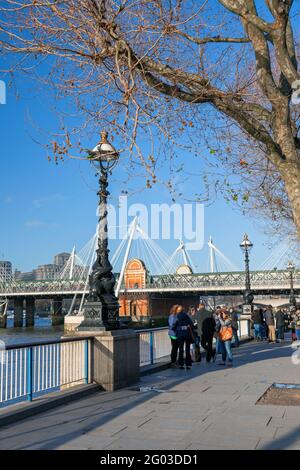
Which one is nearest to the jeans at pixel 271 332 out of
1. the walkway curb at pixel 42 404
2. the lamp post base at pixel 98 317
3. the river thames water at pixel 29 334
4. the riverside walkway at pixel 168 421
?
the river thames water at pixel 29 334

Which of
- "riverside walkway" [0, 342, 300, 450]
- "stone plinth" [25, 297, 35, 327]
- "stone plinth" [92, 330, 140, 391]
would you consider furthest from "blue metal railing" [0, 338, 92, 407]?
"stone plinth" [25, 297, 35, 327]

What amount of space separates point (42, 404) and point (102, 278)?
132 inches

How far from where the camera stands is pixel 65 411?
8.38 metres

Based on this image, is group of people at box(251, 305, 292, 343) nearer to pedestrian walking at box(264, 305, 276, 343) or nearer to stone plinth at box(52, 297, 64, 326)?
pedestrian walking at box(264, 305, 276, 343)

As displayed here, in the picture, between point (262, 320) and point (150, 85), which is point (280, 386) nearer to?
point (150, 85)

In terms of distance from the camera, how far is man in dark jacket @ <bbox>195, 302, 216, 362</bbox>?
15414mm

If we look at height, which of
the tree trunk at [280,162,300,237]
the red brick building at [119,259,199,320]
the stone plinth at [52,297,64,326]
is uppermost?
the tree trunk at [280,162,300,237]

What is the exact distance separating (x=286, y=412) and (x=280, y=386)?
9.78 feet

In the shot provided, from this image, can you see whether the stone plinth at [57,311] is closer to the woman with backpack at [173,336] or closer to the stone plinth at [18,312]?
the stone plinth at [18,312]

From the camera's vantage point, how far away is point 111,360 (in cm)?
1042

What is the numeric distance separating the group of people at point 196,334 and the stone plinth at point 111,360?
3.20 m

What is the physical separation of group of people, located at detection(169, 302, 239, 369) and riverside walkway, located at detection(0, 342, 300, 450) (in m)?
2.36

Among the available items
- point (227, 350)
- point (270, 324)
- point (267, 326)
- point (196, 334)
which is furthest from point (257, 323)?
point (227, 350)

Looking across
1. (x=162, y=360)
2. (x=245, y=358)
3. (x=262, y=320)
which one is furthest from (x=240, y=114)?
(x=262, y=320)
